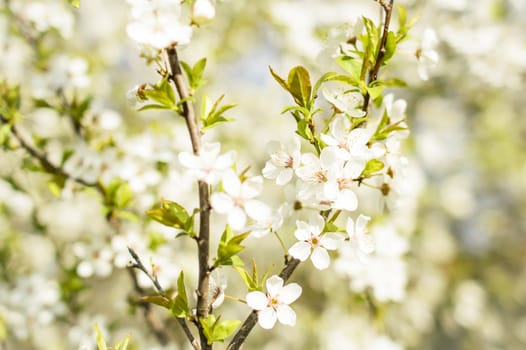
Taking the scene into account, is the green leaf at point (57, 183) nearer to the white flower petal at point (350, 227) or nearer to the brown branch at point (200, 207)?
the brown branch at point (200, 207)

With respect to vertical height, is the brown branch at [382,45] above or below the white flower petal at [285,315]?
above

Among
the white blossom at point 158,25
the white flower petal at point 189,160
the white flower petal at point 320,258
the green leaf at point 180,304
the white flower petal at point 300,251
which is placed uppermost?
the white blossom at point 158,25

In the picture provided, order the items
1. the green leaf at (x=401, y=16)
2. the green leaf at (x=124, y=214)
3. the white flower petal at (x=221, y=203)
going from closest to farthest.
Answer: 1. the white flower petal at (x=221, y=203)
2. the green leaf at (x=401, y=16)
3. the green leaf at (x=124, y=214)

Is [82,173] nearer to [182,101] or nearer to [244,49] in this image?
[182,101]

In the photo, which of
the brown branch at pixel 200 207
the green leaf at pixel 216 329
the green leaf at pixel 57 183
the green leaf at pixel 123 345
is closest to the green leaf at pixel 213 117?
the brown branch at pixel 200 207

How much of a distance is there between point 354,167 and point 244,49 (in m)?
3.26

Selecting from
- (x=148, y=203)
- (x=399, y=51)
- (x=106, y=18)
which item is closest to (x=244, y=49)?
(x=106, y=18)

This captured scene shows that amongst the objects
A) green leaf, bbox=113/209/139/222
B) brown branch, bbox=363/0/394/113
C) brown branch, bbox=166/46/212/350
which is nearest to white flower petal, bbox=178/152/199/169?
brown branch, bbox=166/46/212/350

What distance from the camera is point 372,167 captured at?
925 mm

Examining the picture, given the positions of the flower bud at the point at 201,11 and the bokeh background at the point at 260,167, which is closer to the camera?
the flower bud at the point at 201,11

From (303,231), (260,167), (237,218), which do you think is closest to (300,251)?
(303,231)

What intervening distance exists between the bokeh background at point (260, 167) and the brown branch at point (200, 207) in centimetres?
10

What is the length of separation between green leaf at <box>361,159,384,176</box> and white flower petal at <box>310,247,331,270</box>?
0.53ft

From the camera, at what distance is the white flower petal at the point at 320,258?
34.4 inches
